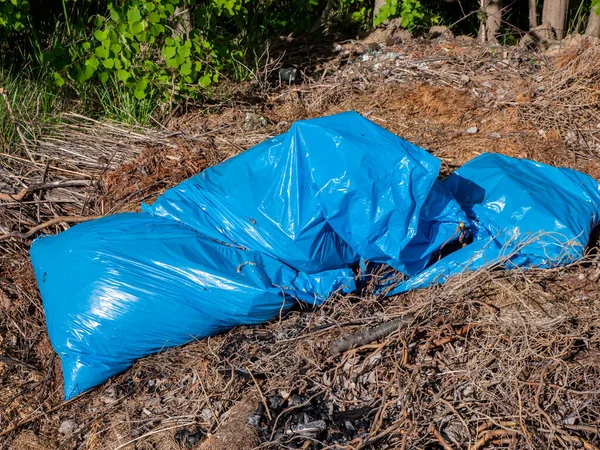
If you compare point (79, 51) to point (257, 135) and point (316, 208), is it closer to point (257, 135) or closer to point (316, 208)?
point (257, 135)

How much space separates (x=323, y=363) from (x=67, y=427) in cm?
100

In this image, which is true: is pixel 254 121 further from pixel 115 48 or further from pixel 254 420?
pixel 254 420

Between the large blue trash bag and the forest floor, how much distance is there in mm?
138

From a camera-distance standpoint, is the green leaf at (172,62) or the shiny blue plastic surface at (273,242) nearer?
the shiny blue plastic surface at (273,242)

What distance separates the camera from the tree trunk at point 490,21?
15.4 ft

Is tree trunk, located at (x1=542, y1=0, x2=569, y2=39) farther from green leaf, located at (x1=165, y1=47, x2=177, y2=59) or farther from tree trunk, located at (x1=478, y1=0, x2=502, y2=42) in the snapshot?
green leaf, located at (x1=165, y1=47, x2=177, y2=59)

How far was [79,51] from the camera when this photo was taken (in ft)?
13.6

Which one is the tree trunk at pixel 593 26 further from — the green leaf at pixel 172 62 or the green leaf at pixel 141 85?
the green leaf at pixel 141 85

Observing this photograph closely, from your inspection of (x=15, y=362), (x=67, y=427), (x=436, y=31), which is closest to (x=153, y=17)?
(x=15, y=362)

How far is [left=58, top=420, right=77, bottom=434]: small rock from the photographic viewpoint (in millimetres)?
2486

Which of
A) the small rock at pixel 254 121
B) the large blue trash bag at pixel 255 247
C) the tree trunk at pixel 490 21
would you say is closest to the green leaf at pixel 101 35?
the small rock at pixel 254 121

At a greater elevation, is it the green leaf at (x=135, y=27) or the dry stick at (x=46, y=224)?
the green leaf at (x=135, y=27)

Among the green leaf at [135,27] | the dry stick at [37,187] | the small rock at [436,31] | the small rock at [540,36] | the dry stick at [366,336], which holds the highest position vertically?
the green leaf at [135,27]

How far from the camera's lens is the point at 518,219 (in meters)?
2.69
